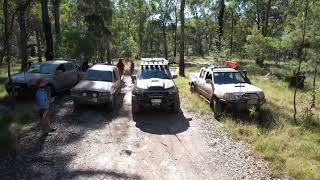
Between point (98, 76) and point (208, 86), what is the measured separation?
4606 millimetres

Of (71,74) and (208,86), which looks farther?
(71,74)

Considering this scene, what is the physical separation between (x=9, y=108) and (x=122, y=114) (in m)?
4.64

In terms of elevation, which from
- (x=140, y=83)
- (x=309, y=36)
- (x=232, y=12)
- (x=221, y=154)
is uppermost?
(x=232, y=12)

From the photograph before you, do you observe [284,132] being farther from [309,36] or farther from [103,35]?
[103,35]

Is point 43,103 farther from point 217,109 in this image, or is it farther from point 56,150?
point 217,109

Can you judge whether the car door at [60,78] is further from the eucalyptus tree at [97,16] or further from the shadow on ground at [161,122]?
the eucalyptus tree at [97,16]

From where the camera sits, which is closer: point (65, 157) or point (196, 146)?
point (65, 157)

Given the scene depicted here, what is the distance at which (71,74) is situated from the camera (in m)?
19.3

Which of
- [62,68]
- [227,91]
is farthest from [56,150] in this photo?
[62,68]

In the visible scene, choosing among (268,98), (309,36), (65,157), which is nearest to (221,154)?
(65,157)

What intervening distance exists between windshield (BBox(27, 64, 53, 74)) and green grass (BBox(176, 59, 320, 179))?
6448 millimetres

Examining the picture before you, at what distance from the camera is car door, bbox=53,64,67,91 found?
17.7m

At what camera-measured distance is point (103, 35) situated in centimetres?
3959

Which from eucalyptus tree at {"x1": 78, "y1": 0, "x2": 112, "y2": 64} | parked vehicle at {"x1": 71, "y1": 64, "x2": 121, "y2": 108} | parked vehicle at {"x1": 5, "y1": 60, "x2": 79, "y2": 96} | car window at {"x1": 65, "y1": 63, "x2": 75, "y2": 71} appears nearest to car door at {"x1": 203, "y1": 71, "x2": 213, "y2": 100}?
parked vehicle at {"x1": 71, "y1": 64, "x2": 121, "y2": 108}
